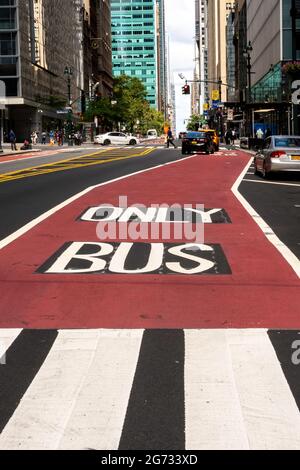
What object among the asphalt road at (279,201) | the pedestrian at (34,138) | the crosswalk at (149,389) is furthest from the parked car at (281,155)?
the pedestrian at (34,138)

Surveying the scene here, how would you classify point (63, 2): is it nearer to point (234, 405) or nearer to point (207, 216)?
point (207, 216)

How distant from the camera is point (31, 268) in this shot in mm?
9211

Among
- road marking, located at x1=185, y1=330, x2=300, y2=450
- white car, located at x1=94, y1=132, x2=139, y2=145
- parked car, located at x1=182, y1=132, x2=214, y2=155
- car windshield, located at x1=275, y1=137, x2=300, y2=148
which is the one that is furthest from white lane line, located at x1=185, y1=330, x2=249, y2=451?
white car, located at x1=94, y1=132, x2=139, y2=145

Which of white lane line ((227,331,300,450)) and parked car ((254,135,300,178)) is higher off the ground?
parked car ((254,135,300,178))

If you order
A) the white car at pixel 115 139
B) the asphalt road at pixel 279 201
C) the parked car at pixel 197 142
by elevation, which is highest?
the white car at pixel 115 139

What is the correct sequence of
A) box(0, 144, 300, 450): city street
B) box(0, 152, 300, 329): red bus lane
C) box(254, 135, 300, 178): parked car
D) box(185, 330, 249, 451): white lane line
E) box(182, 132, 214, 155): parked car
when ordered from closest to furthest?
box(185, 330, 249, 451): white lane line → box(0, 144, 300, 450): city street → box(0, 152, 300, 329): red bus lane → box(254, 135, 300, 178): parked car → box(182, 132, 214, 155): parked car

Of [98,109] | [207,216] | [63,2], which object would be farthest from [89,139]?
[207,216]

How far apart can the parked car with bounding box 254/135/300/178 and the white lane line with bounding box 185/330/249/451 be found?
61.2 feet

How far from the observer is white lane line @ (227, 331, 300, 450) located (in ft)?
13.3

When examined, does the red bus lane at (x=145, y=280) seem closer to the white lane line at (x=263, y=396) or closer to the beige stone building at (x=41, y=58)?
the white lane line at (x=263, y=396)

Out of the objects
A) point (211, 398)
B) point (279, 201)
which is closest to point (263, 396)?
point (211, 398)

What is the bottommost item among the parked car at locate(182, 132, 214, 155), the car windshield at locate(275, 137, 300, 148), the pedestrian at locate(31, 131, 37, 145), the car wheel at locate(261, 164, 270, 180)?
the car wheel at locate(261, 164, 270, 180)

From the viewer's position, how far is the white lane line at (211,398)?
4.01 m

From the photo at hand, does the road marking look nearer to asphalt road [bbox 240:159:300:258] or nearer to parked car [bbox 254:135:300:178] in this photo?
asphalt road [bbox 240:159:300:258]
